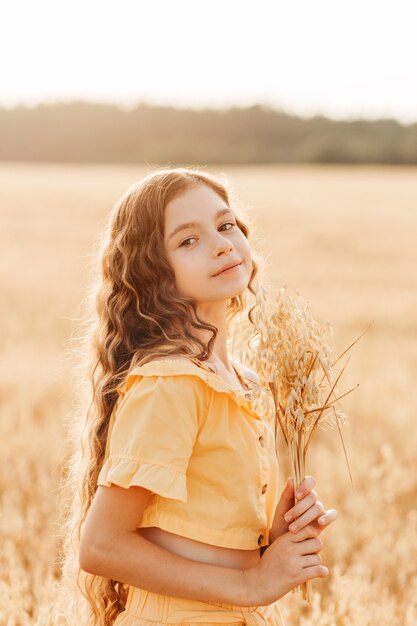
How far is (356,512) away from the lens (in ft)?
11.3

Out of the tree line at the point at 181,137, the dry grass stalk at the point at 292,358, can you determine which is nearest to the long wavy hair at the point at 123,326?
the dry grass stalk at the point at 292,358

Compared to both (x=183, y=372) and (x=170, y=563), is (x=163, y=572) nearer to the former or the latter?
(x=170, y=563)

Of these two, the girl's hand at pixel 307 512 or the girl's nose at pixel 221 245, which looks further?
the girl's nose at pixel 221 245

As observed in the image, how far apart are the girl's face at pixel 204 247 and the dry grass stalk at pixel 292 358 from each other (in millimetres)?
211

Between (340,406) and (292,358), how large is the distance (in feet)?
1.67

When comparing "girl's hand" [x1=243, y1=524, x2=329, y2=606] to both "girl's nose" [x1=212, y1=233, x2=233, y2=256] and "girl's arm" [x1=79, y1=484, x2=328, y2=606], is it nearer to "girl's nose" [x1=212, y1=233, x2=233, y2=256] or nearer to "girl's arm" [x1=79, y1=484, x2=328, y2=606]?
"girl's arm" [x1=79, y1=484, x2=328, y2=606]

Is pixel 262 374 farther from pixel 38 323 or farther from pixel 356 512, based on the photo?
pixel 38 323

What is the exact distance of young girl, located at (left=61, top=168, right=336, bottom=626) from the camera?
1664 mm

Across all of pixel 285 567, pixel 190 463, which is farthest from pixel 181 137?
pixel 285 567

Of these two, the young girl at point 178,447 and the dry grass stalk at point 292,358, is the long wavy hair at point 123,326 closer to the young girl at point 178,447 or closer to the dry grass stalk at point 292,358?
the young girl at point 178,447

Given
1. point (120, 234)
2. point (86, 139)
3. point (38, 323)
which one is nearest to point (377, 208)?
point (38, 323)

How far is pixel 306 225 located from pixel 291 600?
41.2ft

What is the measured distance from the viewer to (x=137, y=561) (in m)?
1.68

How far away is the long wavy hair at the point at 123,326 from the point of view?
1896mm
